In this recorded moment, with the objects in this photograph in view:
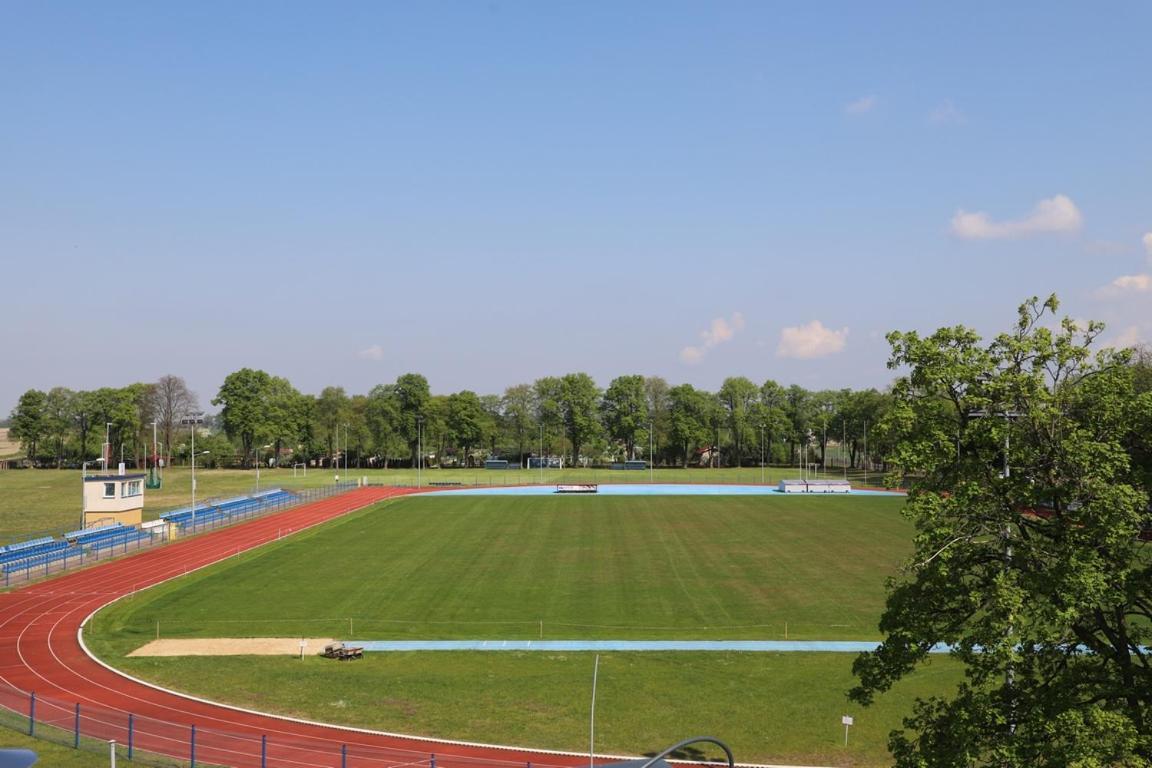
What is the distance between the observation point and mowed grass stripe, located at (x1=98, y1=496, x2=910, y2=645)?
1505 inches

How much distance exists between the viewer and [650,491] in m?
109

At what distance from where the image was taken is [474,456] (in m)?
184

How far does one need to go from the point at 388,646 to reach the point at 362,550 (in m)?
24.7

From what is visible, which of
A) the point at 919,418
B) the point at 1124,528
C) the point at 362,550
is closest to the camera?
the point at 1124,528

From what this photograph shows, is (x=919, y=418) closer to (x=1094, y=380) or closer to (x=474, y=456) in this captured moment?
(x=1094, y=380)

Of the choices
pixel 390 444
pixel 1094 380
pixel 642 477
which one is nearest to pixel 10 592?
pixel 1094 380

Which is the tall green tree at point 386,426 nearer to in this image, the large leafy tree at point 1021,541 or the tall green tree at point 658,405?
the tall green tree at point 658,405

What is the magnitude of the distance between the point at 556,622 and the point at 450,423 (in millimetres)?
128895

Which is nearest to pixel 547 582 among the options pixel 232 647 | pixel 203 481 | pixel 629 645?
pixel 629 645

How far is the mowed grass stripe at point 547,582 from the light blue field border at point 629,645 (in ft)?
3.30

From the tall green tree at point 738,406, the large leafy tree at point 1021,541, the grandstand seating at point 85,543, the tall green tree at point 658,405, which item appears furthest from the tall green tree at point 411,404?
the large leafy tree at point 1021,541

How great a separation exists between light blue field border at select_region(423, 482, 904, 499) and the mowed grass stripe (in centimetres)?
2510

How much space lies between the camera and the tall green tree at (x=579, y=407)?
168 meters

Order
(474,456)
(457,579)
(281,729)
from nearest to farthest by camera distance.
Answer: (281,729) → (457,579) → (474,456)
